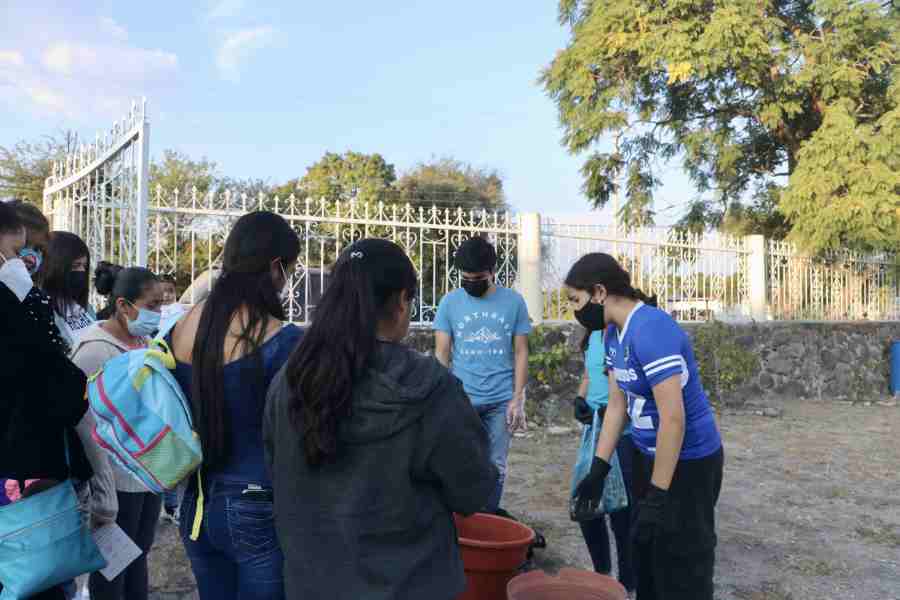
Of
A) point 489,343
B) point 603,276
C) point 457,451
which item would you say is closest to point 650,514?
point 603,276

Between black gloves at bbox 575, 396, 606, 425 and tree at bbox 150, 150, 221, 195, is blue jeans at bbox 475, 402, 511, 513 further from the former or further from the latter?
tree at bbox 150, 150, 221, 195

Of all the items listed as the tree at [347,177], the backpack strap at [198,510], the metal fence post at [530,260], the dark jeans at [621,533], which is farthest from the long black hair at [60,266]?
the tree at [347,177]

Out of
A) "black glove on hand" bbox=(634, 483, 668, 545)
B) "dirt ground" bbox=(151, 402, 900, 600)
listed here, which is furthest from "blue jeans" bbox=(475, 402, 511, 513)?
"black glove on hand" bbox=(634, 483, 668, 545)

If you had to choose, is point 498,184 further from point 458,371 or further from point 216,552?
point 216,552

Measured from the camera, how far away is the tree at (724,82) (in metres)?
10.7

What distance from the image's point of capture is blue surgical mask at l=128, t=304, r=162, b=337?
2.74m

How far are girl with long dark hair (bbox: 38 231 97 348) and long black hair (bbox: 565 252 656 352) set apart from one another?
1928 millimetres

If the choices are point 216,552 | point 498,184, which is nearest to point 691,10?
point 216,552

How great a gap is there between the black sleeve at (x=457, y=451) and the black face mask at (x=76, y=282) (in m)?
2.04

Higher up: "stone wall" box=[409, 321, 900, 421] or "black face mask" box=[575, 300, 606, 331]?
"black face mask" box=[575, 300, 606, 331]

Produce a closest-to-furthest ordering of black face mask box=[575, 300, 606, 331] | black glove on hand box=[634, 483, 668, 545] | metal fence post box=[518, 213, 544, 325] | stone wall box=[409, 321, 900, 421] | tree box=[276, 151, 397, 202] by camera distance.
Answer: black glove on hand box=[634, 483, 668, 545] → black face mask box=[575, 300, 606, 331] → metal fence post box=[518, 213, 544, 325] → stone wall box=[409, 321, 900, 421] → tree box=[276, 151, 397, 202]

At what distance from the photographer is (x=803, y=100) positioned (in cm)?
1166

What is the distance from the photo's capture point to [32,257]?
2539mm

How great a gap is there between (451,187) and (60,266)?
20744mm
